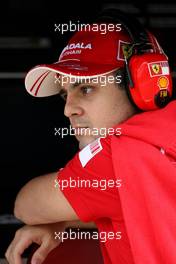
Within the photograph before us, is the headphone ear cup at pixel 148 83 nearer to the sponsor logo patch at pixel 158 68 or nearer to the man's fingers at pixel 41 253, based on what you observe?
the sponsor logo patch at pixel 158 68

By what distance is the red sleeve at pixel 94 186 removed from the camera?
1.30 metres

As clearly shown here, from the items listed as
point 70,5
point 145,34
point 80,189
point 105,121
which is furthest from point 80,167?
point 70,5

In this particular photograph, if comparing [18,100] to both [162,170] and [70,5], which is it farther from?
[162,170]

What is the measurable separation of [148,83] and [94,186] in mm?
290

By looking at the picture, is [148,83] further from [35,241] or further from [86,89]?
[35,241]

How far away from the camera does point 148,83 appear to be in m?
1.40

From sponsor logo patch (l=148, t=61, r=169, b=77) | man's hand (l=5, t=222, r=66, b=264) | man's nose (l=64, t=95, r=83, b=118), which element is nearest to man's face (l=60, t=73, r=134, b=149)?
man's nose (l=64, t=95, r=83, b=118)

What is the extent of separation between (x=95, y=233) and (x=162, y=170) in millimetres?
588

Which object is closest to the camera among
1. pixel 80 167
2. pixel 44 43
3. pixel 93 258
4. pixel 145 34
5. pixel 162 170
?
pixel 162 170

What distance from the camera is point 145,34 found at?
1.47m

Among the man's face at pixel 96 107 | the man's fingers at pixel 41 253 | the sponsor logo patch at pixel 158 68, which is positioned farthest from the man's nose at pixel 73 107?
the man's fingers at pixel 41 253

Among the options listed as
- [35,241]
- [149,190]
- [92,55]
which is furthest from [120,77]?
[35,241]

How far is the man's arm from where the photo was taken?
1355 mm

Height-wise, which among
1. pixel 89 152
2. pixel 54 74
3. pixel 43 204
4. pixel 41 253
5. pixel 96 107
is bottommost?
pixel 41 253
